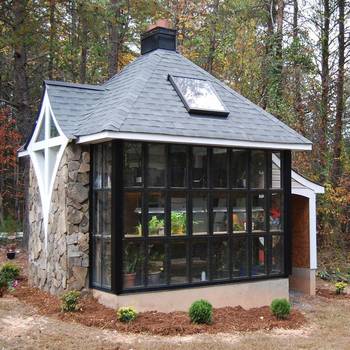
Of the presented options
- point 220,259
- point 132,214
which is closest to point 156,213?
point 132,214

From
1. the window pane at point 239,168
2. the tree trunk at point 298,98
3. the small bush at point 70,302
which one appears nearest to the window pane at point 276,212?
the window pane at point 239,168

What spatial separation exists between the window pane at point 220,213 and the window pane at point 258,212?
0.56m

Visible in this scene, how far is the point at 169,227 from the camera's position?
7504 millimetres

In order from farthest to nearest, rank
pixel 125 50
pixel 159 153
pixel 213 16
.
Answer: pixel 125 50, pixel 213 16, pixel 159 153

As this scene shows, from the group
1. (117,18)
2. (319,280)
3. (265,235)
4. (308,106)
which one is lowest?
(319,280)

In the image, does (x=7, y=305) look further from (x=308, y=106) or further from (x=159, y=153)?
(x=308, y=106)

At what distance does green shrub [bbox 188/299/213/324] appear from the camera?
6797mm

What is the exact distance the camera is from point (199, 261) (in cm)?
779

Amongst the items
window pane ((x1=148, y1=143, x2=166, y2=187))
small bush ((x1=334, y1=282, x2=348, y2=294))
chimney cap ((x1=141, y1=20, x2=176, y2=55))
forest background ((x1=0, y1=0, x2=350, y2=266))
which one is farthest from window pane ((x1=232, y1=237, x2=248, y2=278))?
forest background ((x1=0, y1=0, x2=350, y2=266))

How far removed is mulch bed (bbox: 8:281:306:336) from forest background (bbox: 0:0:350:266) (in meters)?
5.97

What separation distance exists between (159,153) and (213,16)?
1019 cm

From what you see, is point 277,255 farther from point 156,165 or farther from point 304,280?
point 156,165

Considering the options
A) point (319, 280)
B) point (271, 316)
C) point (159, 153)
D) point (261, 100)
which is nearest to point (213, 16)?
point (261, 100)

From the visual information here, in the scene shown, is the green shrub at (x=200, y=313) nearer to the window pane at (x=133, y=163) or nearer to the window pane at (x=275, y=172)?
the window pane at (x=133, y=163)
